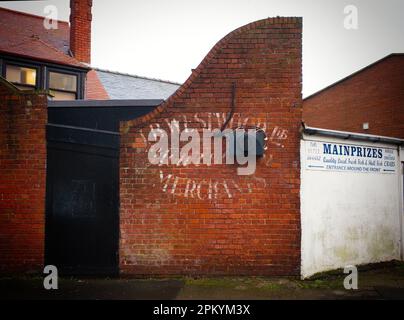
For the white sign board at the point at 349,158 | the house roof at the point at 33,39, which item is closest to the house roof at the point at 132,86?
the house roof at the point at 33,39

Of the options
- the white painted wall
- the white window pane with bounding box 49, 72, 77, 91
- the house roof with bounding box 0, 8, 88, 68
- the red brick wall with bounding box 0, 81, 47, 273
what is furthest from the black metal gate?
the house roof with bounding box 0, 8, 88, 68

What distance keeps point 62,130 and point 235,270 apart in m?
4.20

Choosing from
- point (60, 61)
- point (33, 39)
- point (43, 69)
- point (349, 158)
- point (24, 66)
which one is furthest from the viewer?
point (33, 39)

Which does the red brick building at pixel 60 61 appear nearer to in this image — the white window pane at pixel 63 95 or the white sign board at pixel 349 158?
the white window pane at pixel 63 95

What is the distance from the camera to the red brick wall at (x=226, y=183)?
20.9 ft

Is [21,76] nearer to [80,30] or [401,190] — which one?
[80,30]

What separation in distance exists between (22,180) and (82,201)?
3.91 ft

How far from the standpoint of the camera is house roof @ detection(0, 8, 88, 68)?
11648 mm

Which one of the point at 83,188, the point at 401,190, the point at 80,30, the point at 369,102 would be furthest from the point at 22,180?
the point at 369,102

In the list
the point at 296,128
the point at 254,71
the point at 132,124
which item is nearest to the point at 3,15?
the point at 132,124

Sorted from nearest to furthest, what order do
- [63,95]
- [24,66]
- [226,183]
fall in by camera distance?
[226,183] < [24,66] < [63,95]

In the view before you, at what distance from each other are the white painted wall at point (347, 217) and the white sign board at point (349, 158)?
0.30 feet

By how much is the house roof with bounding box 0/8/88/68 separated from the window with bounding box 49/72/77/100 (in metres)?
0.46

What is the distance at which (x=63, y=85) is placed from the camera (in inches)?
480
